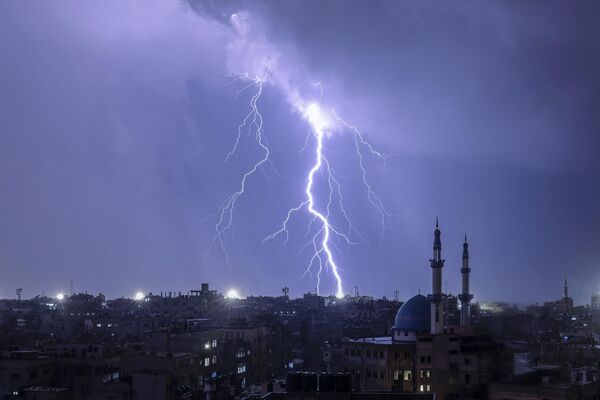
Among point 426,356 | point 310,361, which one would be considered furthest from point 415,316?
point 310,361

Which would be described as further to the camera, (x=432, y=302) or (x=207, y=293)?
(x=207, y=293)

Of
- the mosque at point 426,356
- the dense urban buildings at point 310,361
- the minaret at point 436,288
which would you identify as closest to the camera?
the dense urban buildings at point 310,361

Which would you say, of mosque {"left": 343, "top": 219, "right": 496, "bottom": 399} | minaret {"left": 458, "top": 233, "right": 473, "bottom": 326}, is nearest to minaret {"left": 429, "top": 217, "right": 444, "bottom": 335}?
mosque {"left": 343, "top": 219, "right": 496, "bottom": 399}

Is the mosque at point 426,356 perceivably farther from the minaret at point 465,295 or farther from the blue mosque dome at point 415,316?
the minaret at point 465,295

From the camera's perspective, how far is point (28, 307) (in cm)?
9619

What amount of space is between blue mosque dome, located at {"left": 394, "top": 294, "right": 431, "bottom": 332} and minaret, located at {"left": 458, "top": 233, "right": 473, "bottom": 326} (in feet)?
26.4

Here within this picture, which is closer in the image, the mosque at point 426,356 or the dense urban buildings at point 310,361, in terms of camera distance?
the dense urban buildings at point 310,361

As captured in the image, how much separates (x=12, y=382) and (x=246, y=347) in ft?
58.8

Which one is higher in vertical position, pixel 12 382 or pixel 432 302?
pixel 432 302

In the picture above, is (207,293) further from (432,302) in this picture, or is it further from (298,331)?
(432,302)

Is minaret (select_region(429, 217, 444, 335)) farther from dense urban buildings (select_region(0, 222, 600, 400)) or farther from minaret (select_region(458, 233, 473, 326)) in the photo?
minaret (select_region(458, 233, 473, 326))

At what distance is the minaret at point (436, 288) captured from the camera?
4878 centimetres

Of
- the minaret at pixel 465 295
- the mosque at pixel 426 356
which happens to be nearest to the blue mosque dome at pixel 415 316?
the mosque at pixel 426 356

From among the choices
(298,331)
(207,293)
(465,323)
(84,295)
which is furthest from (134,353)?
(84,295)
